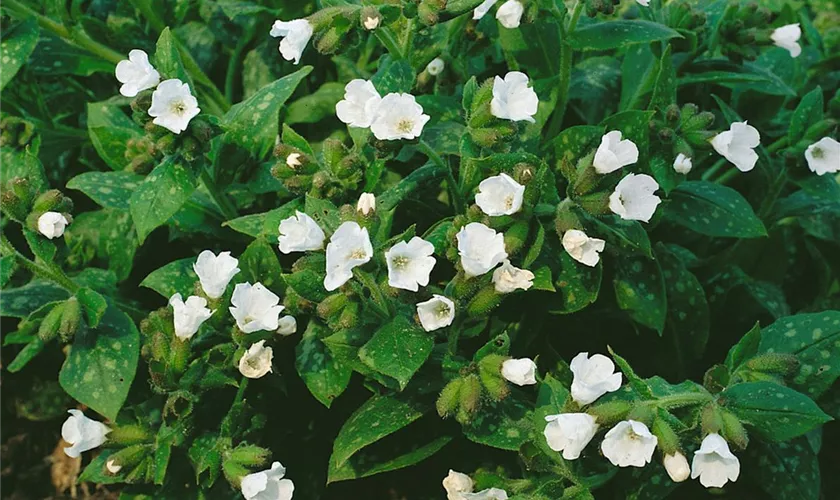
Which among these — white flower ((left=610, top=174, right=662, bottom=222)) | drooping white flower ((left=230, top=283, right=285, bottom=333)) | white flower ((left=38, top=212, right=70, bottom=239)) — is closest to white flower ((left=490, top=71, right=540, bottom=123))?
white flower ((left=610, top=174, right=662, bottom=222))

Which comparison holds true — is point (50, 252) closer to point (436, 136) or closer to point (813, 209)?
point (436, 136)

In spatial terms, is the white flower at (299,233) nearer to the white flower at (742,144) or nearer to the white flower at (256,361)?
the white flower at (256,361)

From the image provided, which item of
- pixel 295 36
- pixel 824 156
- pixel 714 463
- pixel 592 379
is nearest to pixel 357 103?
pixel 295 36

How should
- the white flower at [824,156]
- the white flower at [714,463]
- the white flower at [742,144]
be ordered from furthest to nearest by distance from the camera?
the white flower at [824,156] → the white flower at [742,144] → the white flower at [714,463]

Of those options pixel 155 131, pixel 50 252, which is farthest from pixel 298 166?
pixel 50 252

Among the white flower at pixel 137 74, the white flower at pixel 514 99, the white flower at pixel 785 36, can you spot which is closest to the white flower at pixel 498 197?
the white flower at pixel 514 99
